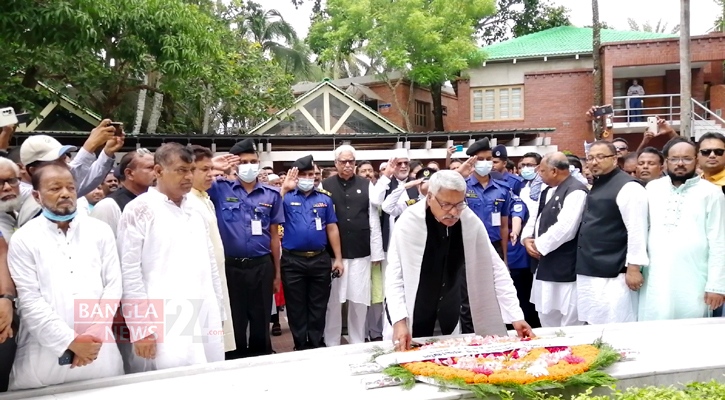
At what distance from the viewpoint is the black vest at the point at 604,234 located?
527 cm

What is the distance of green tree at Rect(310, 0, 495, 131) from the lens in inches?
858

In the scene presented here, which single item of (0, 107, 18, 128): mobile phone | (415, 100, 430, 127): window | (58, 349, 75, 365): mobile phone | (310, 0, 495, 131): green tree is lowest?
(58, 349, 75, 365): mobile phone

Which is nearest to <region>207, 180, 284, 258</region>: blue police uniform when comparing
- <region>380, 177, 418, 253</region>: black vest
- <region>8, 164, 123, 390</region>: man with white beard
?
<region>380, 177, 418, 253</region>: black vest

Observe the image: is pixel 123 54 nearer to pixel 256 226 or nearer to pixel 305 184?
pixel 305 184

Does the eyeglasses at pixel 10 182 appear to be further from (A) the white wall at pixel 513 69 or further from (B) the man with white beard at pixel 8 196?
(A) the white wall at pixel 513 69

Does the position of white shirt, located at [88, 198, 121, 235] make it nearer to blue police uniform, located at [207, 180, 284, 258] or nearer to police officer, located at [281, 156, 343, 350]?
blue police uniform, located at [207, 180, 284, 258]

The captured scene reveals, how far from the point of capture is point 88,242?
3.63m

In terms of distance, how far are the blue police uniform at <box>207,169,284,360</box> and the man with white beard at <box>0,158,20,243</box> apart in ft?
6.68

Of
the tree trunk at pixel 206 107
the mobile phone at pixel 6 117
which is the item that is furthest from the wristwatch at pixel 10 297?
the tree trunk at pixel 206 107

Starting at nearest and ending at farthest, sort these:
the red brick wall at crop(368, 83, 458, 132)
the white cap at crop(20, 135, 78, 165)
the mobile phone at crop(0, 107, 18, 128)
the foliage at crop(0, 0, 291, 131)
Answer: the white cap at crop(20, 135, 78, 165), the mobile phone at crop(0, 107, 18, 128), the foliage at crop(0, 0, 291, 131), the red brick wall at crop(368, 83, 458, 132)

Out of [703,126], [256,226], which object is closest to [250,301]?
[256,226]

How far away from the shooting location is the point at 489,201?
688cm

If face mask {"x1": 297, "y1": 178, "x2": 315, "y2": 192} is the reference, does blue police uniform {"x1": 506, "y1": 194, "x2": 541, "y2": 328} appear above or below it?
below

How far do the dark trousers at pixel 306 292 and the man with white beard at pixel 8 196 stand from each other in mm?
2929
